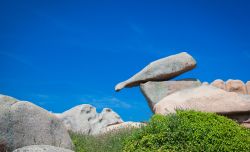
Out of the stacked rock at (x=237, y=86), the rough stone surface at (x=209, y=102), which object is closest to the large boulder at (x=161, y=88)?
the stacked rock at (x=237, y=86)

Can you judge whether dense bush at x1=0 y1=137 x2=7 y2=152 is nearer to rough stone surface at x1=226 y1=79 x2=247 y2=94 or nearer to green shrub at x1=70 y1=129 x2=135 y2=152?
green shrub at x1=70 y1=129 x2=135 y2=152

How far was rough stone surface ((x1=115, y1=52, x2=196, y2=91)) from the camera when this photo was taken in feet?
70.6

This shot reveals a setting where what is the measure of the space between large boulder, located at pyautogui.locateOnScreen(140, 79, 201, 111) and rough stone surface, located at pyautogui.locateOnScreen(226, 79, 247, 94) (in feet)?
5.44

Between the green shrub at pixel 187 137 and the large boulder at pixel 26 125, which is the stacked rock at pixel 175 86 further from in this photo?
the green shrub at pixel 187 137

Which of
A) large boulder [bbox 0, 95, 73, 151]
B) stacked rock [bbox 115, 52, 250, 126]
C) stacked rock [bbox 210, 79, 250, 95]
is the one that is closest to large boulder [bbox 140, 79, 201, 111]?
stacked rock [bbox 115, 52, 250, 126]

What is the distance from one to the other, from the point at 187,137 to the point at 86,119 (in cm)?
1468

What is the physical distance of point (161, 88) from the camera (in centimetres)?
2141

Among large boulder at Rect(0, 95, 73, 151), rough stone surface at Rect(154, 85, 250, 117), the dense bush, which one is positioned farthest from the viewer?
rough stone surface at Rect(154, 85, 250, 117)

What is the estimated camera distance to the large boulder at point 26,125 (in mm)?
12789

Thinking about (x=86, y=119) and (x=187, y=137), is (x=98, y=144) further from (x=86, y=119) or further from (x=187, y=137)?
(x=86, y=119)

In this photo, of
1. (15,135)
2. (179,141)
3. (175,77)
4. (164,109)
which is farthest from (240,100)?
(15,135)

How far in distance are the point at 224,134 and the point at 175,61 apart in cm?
1140

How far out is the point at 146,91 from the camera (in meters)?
21.5

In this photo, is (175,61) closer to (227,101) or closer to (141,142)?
(227,101)
